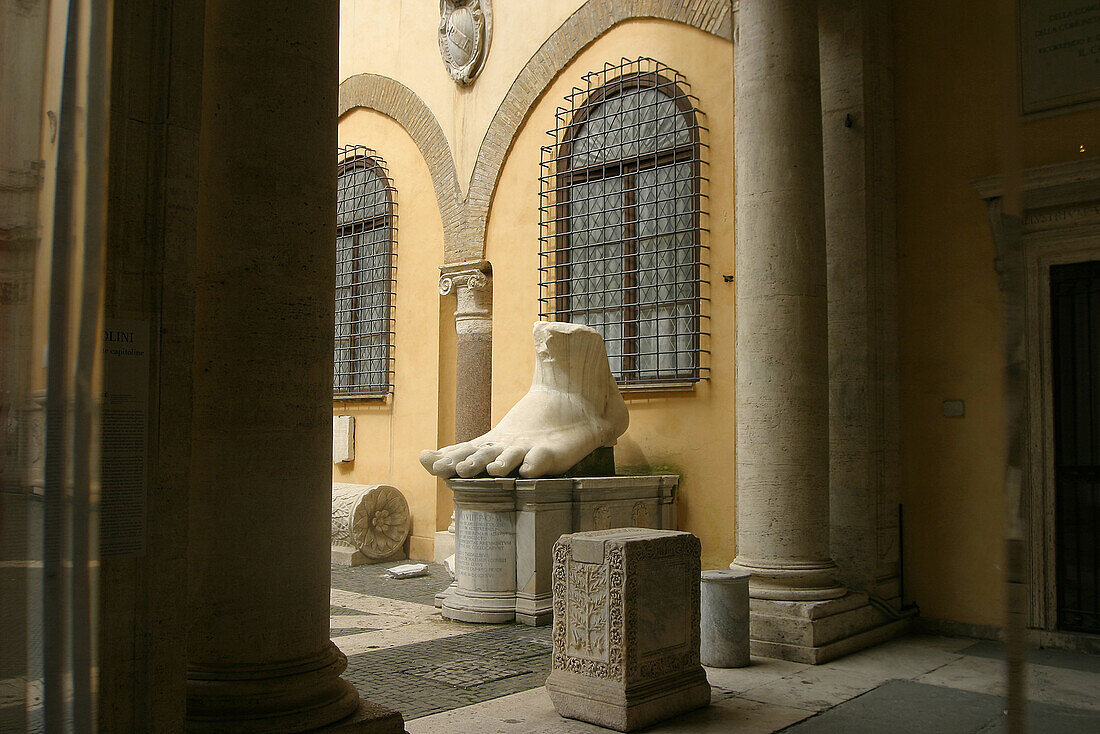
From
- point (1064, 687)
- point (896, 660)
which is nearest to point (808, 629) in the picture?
point (896, 660)

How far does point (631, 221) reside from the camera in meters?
7.86

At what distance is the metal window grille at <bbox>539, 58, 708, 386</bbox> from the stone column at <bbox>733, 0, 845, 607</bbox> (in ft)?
5.49

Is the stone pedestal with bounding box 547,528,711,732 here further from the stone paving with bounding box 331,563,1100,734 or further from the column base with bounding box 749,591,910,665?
the column base with bounding box 749,591,910,665

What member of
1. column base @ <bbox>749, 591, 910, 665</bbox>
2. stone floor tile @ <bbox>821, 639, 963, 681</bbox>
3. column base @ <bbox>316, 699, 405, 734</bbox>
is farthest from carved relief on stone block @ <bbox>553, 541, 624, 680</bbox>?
stone floor tile @ <bbox>821, 639, 963, 681</bbox>

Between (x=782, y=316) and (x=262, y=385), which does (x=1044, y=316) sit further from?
(x=262, y=385)

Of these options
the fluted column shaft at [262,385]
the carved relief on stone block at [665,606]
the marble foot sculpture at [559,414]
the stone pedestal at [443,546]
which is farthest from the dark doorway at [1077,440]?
the stone pedestal at [443,546]

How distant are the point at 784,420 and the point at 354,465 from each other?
20.8ft

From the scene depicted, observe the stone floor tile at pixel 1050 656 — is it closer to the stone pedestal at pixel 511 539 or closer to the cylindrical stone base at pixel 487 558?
the stone pedestal at pixel 511 539

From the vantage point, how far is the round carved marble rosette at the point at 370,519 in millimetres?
9008

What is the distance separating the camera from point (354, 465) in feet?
34.6

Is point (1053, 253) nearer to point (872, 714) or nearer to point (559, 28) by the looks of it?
point (872, 714)

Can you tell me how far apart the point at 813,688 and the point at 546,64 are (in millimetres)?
6355

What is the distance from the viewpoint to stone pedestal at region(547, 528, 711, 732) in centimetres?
395

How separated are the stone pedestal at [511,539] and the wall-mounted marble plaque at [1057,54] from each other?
→ 151 inches
